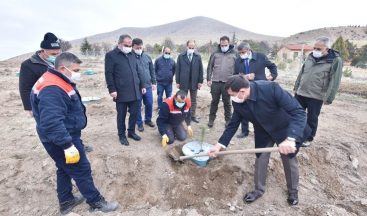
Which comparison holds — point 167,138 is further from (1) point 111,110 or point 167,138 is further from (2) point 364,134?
(2) point 364,134

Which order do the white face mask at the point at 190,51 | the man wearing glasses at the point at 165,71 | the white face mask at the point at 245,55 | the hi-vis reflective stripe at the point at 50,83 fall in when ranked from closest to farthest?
1. the hi-vis reflective stripe at the point at 50,83
2. the white face mask at the point at 245,55
3. the white face mask at the point at 190,51
4. the man wearing glasses at the point at 165,71

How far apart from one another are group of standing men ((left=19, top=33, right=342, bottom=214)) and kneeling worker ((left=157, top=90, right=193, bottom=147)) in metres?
0.02

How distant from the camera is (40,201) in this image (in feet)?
11.3

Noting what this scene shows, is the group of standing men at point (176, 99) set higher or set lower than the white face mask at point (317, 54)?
lower

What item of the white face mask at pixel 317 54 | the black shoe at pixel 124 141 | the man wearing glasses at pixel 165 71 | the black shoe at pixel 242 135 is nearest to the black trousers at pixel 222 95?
the black shoe at pixel 242 135

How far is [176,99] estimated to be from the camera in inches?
178

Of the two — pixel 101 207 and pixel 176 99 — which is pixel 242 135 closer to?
pixel 176 99

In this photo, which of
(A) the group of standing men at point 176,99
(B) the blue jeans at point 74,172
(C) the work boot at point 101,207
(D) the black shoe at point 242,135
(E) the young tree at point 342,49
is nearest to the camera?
(A) the group of standing men at point 176,99

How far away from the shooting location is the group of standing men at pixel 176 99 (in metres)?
2.57

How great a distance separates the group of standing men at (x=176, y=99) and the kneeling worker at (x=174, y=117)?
17 mm

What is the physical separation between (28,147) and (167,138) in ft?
7.57

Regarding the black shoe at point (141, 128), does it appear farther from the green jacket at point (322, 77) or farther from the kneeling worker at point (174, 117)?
the green jacket at point (322, 77)

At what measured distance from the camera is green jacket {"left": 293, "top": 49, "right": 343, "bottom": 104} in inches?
159

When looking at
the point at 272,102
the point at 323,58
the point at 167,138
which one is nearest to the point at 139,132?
the point at 167,138
